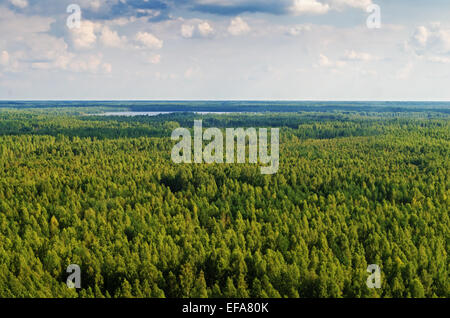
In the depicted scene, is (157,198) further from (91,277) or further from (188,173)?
(91,277)

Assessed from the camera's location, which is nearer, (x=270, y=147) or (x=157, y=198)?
(x=157, y=198)

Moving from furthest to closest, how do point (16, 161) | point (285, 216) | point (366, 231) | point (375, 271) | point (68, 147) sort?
1. point (68, 147)
2. point (16, 161)
3. point (285, 216)
4. point (366, 231)
5. point (375, 271)

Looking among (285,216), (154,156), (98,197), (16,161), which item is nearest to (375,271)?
(285,216)

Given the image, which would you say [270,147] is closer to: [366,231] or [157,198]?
[157,198]

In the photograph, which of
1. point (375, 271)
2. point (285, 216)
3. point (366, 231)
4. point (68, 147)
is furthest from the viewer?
point (68, 147)

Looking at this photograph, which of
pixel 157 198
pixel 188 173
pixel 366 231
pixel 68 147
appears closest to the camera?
pixel 366 231
